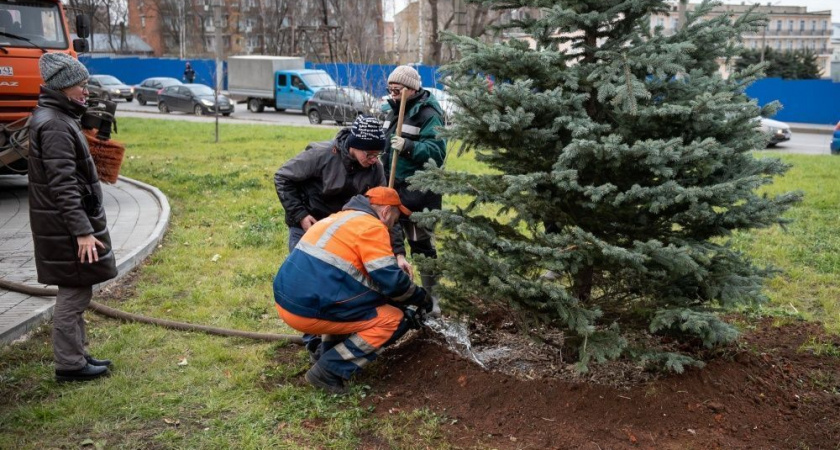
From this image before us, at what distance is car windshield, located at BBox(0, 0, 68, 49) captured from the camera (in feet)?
34.3

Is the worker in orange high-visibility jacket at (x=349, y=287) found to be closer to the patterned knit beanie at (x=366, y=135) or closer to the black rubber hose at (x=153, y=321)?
the patterned knit beanie at (x=366, y=135)

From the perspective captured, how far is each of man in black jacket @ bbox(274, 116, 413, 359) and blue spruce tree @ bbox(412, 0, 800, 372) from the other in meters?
0.71

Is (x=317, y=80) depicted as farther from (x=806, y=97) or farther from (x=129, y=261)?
(x=129, y=261)

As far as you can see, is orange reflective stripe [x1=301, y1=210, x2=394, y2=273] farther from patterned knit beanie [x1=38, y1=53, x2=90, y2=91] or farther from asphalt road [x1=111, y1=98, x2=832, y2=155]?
asphalt road [x1=111, y1=98, x2=832, y2=155]

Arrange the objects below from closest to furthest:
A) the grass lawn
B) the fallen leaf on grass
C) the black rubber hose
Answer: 1. the grass lawn
2. the fallen leaf on grass
3. the black rubber hose

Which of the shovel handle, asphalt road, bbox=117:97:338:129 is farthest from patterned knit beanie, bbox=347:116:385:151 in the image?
asphalt road, bbox=117:97:338:129

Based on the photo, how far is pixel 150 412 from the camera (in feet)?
13.3

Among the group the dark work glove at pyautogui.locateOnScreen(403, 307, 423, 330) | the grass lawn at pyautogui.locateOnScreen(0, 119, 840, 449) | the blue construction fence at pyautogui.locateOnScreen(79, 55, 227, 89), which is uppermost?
the blue construction fence at pyautogui.locateOnScreen(79, 55, 227, 89)

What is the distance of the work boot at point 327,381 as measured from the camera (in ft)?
13.9

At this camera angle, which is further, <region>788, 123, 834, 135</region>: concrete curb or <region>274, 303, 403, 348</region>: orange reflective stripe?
<region>788, 123, 834, 135</region>: concrete curb

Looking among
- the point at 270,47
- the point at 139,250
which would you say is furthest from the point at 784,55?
the point at 139,250

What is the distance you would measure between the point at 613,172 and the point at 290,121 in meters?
26.2

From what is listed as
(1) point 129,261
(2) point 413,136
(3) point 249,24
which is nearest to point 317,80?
(1) point 129,261

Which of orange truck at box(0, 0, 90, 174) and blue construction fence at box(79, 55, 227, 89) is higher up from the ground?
blue construction fence at box(79, 55, 227, 89)
